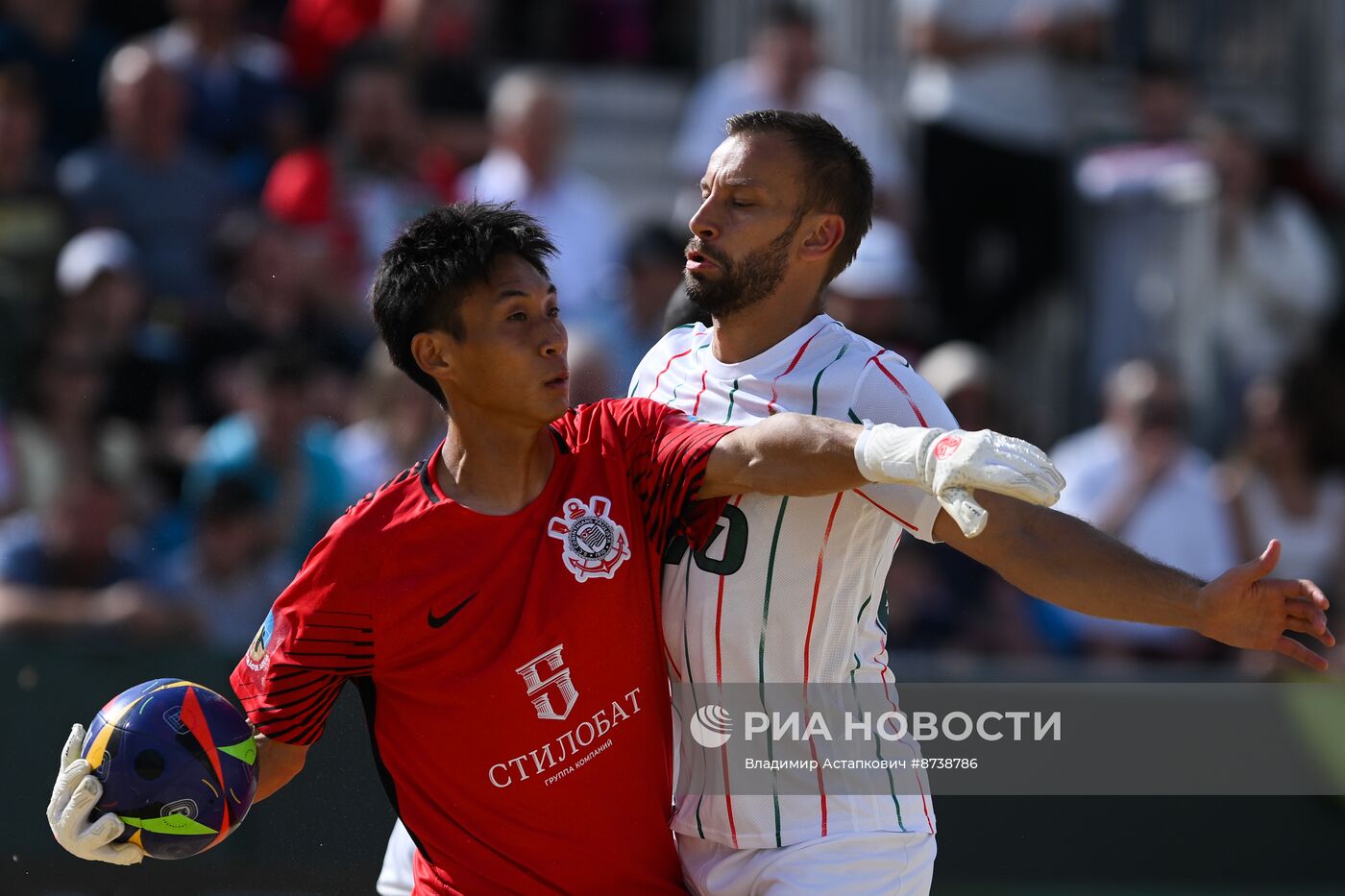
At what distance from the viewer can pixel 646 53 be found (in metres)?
10.8

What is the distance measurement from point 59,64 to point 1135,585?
693 cm

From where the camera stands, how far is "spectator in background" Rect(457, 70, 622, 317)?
8750mm

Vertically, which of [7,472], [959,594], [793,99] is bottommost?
[959,594]

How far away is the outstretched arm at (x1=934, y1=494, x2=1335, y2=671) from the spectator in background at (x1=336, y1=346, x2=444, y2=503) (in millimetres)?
4146

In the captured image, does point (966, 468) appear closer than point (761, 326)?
Yes

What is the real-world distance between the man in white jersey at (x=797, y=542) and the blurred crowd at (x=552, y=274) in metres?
2.47

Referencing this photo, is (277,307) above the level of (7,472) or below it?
above

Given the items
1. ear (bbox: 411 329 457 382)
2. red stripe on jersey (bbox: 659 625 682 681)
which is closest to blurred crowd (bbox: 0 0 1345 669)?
ear (bbox: 411 329 457 382)

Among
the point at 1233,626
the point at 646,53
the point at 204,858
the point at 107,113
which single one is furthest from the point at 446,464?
the point at 646,53

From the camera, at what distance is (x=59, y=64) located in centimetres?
891

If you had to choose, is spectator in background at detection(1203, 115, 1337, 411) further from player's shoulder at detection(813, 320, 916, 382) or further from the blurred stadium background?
player's shoulder at detection(813, 320, 916, 382)

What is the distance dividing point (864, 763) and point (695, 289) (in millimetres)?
1071

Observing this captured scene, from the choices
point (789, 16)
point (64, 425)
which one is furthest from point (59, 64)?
Answer: point (789, 16)

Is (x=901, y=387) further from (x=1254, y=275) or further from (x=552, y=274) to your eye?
(x=1254, y=275)
